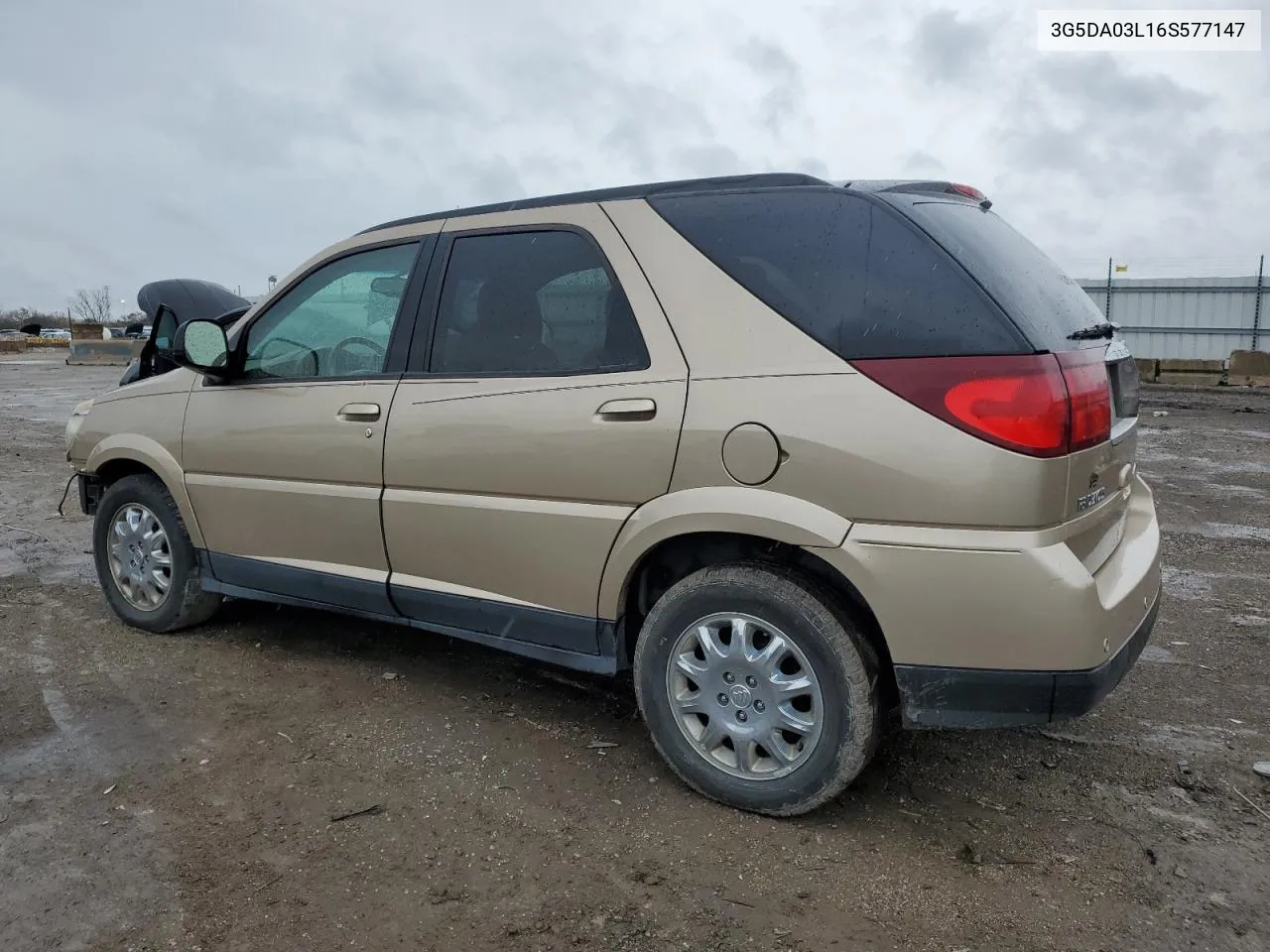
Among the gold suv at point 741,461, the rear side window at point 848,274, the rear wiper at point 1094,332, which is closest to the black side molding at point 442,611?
the gold suv at point 741,461

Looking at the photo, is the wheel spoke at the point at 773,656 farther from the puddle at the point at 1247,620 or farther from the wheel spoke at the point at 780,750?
the puddle at the point at 1247,620

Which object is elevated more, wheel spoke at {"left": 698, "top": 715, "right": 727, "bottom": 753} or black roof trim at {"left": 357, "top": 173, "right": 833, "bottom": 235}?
black roof trim at {"left": 357, "top": 173, "right": 833, "bottom": 235}

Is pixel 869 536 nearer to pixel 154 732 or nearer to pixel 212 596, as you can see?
Result: pixel 154 732

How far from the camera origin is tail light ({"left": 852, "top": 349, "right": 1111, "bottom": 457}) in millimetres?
2436

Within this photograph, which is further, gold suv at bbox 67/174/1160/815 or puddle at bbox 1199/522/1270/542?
puddle at bbox 1199/522/1270/542

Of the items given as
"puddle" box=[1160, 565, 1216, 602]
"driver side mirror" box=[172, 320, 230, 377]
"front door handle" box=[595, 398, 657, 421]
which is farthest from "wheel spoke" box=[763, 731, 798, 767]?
"puddle" box=[1160, 565, 1216, 602]

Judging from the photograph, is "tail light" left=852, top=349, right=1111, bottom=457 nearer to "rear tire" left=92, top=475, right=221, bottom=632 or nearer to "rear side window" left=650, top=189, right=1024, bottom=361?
"rear side window" left=650, top=189, right=1024, bottom=361

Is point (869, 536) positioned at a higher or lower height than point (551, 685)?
Answer: higher

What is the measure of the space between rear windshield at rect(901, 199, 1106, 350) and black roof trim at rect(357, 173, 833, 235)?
382mm

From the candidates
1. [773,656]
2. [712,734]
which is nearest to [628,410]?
[773,656]

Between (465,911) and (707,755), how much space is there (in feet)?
2.83

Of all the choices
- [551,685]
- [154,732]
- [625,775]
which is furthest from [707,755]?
[154,732]

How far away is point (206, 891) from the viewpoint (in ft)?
8.25

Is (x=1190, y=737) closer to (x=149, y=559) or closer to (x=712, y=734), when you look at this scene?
(x=712, y=734)
